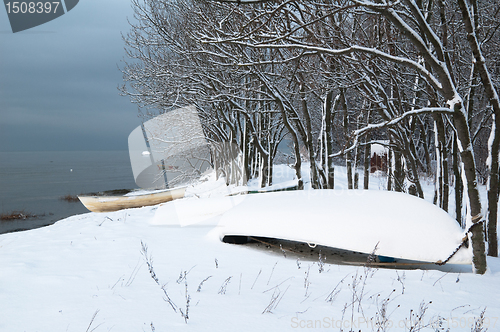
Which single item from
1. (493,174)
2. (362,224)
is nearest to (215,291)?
(362,224)

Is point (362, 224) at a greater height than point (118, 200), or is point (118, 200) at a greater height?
point (362, 224)

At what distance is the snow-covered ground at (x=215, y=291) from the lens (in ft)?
8.91

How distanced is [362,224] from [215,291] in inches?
92.7

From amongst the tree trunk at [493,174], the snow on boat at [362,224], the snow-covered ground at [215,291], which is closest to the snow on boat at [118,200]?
the snow-covered ground at [215,291]

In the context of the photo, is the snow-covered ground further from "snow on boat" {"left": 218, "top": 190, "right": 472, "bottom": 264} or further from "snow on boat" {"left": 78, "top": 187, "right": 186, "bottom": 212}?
"snow on boat" {"left": 78, "top": 187, "right": 186, "bottom": 212}

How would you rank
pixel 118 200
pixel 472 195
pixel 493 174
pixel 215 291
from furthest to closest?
1. pixel 118 200
2. pixel 493 174
3. pixel 472 195
4. pixel 215 291

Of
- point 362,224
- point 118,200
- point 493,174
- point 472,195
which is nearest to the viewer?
point 472,195

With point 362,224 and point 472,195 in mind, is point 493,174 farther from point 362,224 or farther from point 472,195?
point 362,224

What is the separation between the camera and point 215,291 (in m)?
3.38

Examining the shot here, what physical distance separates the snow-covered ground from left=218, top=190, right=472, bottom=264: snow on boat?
31cm

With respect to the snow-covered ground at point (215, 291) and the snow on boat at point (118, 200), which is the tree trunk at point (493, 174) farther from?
the snow on boat at point (118, 200)

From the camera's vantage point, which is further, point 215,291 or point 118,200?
point 118,200

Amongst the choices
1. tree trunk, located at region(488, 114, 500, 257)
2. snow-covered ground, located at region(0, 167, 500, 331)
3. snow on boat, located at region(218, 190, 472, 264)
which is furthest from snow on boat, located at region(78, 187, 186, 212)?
tree trunk, located at region(488, 114, 500, 257)

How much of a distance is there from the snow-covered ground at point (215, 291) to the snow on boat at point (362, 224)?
310 millimetres
